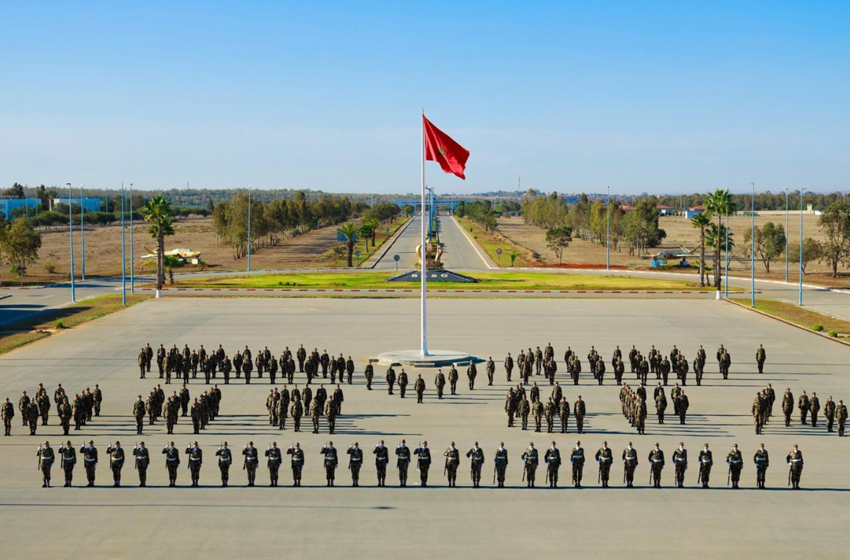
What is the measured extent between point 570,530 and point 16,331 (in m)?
40.1

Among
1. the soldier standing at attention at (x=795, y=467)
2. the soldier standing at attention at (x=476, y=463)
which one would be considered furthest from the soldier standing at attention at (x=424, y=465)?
the soldier standing at attention at (x=795, y=467)

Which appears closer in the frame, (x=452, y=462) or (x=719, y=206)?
(x=452, y=462)

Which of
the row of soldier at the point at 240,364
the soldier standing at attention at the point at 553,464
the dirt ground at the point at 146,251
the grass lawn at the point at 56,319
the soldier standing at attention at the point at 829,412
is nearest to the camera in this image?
the soldier standing at attention at the point at 553,464

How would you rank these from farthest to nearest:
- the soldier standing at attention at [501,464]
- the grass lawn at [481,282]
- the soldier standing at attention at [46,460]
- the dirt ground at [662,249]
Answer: the dirt ground at [662,249], the grass lawn at [481,282], the soldier standing at attention at [501,464], the soldier standing at attention at [46,460]

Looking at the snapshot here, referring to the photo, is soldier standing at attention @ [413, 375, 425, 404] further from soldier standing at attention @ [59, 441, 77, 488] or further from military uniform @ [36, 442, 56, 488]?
military uniform @ [36, 442, 56, 488]

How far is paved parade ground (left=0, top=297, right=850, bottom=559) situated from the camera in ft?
59.0

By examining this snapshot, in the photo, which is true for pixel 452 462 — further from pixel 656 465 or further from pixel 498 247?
pixel 498 247

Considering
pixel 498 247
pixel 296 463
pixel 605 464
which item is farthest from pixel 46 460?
pixel 498 247

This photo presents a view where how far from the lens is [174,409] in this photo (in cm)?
2723

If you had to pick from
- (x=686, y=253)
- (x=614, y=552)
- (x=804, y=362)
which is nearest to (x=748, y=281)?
(x=686, y=253)

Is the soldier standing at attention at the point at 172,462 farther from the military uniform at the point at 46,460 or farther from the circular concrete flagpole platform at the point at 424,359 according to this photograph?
the circular concrete flagpole platform at the point at 424,359

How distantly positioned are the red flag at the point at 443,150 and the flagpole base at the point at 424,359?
7430 millimetres

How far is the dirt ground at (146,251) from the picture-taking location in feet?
319

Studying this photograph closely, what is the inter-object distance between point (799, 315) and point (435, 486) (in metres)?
41.0
